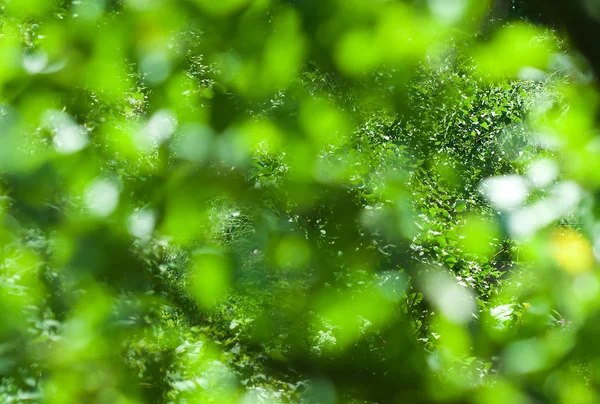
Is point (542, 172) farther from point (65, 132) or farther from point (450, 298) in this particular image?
point (65, 132)

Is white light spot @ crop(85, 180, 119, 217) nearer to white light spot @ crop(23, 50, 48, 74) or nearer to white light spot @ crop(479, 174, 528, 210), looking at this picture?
white light spot @ crop(23, 50, 48, 74)

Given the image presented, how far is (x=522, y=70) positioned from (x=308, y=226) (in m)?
0.41

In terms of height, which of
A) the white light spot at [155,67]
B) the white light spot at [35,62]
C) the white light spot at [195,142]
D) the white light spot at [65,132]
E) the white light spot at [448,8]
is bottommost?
the white light spot at [65,132]

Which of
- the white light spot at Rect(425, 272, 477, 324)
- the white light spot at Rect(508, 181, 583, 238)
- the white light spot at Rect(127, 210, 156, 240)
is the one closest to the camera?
the white light spot at Rect(127, 210, 156, 240)

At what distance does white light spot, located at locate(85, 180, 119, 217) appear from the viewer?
66 centimetres

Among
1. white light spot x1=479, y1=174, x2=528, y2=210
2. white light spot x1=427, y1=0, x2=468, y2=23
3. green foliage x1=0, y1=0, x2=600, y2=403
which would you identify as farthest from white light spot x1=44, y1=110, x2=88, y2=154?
white light spot x1=479, y1=174, x2=528, y2=210

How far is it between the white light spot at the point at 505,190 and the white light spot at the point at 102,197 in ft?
2.07

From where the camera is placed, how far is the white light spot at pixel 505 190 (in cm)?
101

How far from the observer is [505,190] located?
3.40 ft

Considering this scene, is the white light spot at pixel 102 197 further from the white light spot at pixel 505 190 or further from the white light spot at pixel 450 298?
the white light spot at pixel 505 190

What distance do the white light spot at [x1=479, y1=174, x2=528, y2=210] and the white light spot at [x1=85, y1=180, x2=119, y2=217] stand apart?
0.63 m

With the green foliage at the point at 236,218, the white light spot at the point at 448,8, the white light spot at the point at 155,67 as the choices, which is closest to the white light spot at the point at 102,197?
the green foliage at the point at 236,218

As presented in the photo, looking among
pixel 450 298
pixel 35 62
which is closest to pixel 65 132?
pixel 35 62

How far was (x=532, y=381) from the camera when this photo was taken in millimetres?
697
